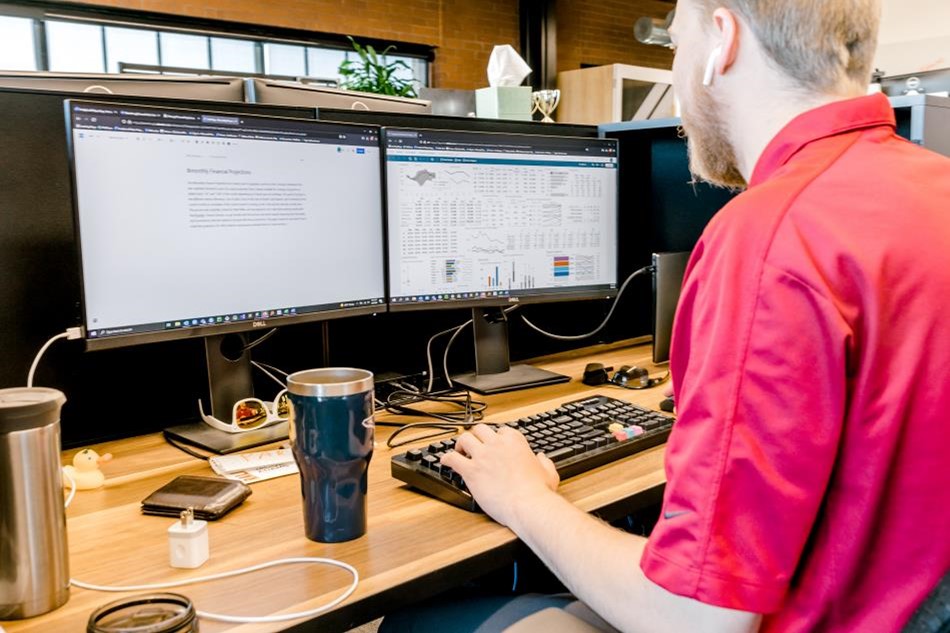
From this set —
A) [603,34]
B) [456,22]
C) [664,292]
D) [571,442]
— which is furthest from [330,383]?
[603,34]

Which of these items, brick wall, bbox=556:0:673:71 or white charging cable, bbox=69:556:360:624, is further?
brick wall, bbox=556:0:673:71

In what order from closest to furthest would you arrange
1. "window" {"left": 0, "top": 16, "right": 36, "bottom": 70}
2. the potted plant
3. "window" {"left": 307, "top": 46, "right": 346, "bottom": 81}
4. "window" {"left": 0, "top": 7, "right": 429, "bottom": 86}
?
"window" {"left": 0, "top": 16, "right": 36, "bottom": 70} < "window" {"left": 0, "top": 7, "right": 429, "bottom": 86} < the potted plant < "window" {"left": 307, "top": 46, "right": 346, "bottom": 81}

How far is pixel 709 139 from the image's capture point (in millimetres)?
1002

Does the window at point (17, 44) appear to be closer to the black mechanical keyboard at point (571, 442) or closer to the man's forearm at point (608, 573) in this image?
the black mechanical keyboard at point (571, 442)

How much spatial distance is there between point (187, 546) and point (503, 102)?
1.61 metres

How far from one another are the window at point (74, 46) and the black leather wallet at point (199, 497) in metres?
5.22

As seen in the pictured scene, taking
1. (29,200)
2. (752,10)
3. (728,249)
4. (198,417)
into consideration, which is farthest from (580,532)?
(29,200)

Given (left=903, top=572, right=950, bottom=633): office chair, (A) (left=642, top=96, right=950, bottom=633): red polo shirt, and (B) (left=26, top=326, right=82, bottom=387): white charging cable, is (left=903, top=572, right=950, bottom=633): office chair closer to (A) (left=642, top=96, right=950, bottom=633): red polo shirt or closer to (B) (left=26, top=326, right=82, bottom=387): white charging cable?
(A) (left=642, top=96, right=950, bottom=633): red polo shirt

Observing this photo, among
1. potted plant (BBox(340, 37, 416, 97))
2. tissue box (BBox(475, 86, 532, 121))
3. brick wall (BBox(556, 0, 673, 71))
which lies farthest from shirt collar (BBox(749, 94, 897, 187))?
brick wall (BBox(556, 0, 673, 71))

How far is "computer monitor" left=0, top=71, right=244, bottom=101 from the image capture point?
4.94ft

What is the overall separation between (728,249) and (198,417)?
101 centimetres

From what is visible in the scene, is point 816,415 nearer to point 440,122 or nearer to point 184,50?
point 440,122

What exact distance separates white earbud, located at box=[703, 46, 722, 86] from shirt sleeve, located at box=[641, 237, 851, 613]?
0.29 m

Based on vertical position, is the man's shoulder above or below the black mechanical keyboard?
above
